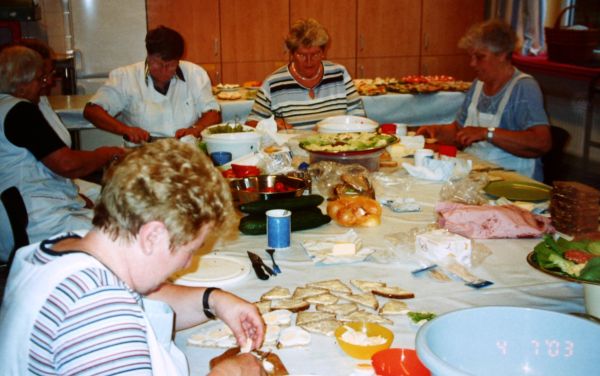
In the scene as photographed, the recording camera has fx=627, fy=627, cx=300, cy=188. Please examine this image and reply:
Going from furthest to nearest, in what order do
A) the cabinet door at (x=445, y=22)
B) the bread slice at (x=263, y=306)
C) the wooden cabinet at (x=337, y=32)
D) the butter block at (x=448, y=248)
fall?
1. the cabinet door at (x=445, y=22)
2. the wooden cabinet at (x=337, y=32)
3. the butter block at (x=448, y=248)
4. the bread slice at (x=263, y=306)

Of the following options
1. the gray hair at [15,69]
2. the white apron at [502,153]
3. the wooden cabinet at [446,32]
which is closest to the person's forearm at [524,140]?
the white apron at [502,153]

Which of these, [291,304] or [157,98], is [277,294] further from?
[157,98]

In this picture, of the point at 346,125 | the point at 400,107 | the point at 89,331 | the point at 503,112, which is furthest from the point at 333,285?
the point at 400,107

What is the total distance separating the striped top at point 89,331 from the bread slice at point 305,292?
79 cm

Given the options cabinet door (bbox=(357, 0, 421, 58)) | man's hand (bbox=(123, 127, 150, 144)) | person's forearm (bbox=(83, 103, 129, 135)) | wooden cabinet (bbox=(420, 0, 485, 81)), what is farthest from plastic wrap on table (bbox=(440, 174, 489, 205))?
wooden cabinet (bbox=(420, 0, 485, 81))

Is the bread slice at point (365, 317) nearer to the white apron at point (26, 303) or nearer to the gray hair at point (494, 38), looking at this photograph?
the white apron at point (26, 303)

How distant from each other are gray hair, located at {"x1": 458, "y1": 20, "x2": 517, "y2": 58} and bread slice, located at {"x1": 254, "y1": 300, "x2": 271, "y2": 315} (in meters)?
2.60

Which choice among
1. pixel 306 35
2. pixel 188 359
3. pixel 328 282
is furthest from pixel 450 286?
pixel 306 35

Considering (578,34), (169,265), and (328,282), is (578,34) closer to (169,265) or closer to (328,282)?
(328,282)

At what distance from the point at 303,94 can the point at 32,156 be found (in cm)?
196

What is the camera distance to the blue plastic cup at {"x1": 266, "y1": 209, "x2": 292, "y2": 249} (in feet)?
7.45

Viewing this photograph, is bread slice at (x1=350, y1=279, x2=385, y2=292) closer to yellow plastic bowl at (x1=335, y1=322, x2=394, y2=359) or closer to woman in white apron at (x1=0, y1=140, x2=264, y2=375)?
yellow plastic bowl at (x1=335, y1=322, x2=394, y2=359)

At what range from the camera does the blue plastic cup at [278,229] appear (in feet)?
7.45

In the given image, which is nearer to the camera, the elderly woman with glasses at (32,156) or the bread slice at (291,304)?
the bread slice at (291,304)
